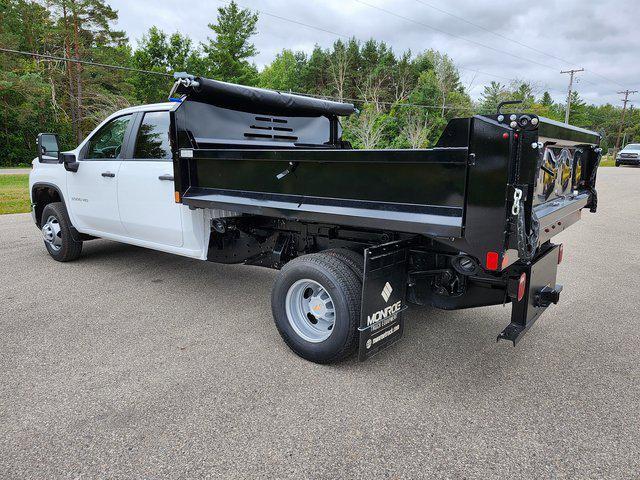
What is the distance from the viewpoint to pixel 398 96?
45781 mm

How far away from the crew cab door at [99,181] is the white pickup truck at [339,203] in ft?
0.08

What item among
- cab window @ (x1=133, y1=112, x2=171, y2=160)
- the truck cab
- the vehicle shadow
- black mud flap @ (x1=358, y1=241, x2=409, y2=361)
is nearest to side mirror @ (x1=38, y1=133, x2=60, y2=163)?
the truck cab

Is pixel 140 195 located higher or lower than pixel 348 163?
lower

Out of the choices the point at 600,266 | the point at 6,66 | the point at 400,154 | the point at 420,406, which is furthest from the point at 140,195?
the point at 6,66

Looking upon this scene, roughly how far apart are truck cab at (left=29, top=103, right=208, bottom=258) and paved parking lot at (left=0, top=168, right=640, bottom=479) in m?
0.75

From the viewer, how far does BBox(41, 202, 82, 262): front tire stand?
20.0ft

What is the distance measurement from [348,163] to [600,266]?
516cm

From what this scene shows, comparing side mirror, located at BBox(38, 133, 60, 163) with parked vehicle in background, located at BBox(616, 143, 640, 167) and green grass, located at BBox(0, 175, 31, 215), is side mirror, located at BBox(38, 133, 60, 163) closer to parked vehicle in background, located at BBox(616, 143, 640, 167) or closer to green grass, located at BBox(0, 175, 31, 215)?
green grass, located at BBox(0, 175, 31, 215)

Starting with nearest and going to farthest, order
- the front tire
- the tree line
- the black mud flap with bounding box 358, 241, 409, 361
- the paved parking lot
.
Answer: the paved parking lot, the black mud flap with bounding box 358, 241, 409, 361, the front tire, the tree line

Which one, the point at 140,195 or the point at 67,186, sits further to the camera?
the point at 67,186

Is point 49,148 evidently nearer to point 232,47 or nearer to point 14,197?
point 14,197

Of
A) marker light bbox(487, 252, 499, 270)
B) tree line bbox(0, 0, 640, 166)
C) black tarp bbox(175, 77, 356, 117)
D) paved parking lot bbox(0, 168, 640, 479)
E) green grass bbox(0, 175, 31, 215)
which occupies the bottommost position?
paved parking lot bbox(0, 168, 640, 479)

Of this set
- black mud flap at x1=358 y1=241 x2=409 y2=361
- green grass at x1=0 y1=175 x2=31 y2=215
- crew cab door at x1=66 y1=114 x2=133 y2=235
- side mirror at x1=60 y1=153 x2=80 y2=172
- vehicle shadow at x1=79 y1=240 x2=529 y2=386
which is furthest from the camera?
green grass at x1=0 y1=175 x2=31 y2=215

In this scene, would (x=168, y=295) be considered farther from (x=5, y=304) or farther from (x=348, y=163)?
(x=348, y=163)
